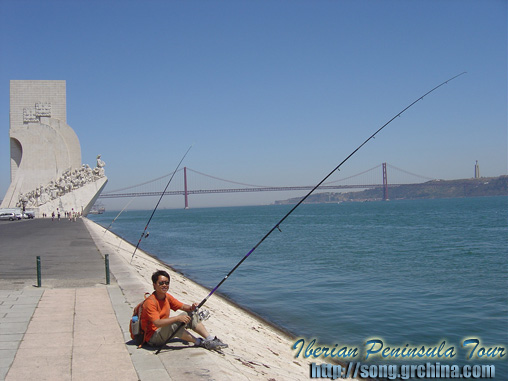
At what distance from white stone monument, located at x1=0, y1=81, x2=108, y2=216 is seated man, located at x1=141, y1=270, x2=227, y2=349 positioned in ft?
137

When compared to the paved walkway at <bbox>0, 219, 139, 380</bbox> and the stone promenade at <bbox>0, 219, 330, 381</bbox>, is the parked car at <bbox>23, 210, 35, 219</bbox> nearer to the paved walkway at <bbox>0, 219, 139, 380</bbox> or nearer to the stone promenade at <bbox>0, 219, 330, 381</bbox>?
the paved walkway at <bbox>0, 219, 139, 380</bbox>

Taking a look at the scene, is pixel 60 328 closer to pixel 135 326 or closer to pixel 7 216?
pixel 135 326

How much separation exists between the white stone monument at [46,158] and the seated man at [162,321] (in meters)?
41.8

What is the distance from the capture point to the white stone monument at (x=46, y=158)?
4391 centimetres

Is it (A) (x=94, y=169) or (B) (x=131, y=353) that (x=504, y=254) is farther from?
(A) (x=94, y=169)

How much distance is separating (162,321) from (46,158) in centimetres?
4915

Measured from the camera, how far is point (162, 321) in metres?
3.89

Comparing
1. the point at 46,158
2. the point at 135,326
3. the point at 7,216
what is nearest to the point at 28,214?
the point at 7,216

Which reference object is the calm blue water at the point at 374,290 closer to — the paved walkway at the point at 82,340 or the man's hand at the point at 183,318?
the paved walkway at the point at 82,340

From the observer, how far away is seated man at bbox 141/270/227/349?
12.9ft

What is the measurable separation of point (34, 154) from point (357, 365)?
48.9 meters

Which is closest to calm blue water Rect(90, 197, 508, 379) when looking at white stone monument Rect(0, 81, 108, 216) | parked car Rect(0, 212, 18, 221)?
parked car Rect(0, 212, 18, 221)

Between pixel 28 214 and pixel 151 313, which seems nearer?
pixel 151 313

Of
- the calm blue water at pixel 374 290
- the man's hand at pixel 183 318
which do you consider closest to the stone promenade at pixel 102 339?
the man's hand at pixel 183 318
